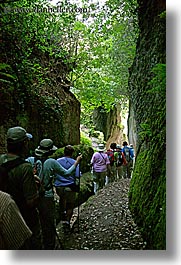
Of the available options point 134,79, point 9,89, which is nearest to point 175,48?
point 134,79

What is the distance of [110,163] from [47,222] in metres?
0.63

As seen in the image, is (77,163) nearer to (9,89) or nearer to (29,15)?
(9,89)

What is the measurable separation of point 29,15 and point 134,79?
0.87 m

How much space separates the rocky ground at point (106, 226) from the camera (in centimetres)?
220

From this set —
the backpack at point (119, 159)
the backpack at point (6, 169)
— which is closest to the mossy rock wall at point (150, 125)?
the backpack at point (119, 159)

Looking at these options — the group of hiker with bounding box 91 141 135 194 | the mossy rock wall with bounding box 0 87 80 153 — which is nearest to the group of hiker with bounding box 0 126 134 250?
the group of hiker with bounding box 91 141 135 194

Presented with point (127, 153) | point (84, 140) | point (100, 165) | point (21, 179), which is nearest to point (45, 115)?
point (84, 140)

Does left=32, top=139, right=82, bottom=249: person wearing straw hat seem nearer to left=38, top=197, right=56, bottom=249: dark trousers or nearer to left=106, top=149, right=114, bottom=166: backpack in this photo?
left=38, top=197, right=56, bottom=249: dark trousers

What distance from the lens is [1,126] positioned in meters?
2.35

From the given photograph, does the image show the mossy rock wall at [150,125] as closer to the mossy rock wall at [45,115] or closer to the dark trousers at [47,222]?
the mossy rock wall at [45,115]

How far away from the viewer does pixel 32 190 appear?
1.88 m

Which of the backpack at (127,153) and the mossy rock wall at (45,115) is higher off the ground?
the mossy rock wall at (45,115)

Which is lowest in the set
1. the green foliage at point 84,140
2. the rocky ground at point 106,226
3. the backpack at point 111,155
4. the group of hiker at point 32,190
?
the rocky ground at point 106,226

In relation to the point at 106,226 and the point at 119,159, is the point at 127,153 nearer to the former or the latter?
the point at 119,159
